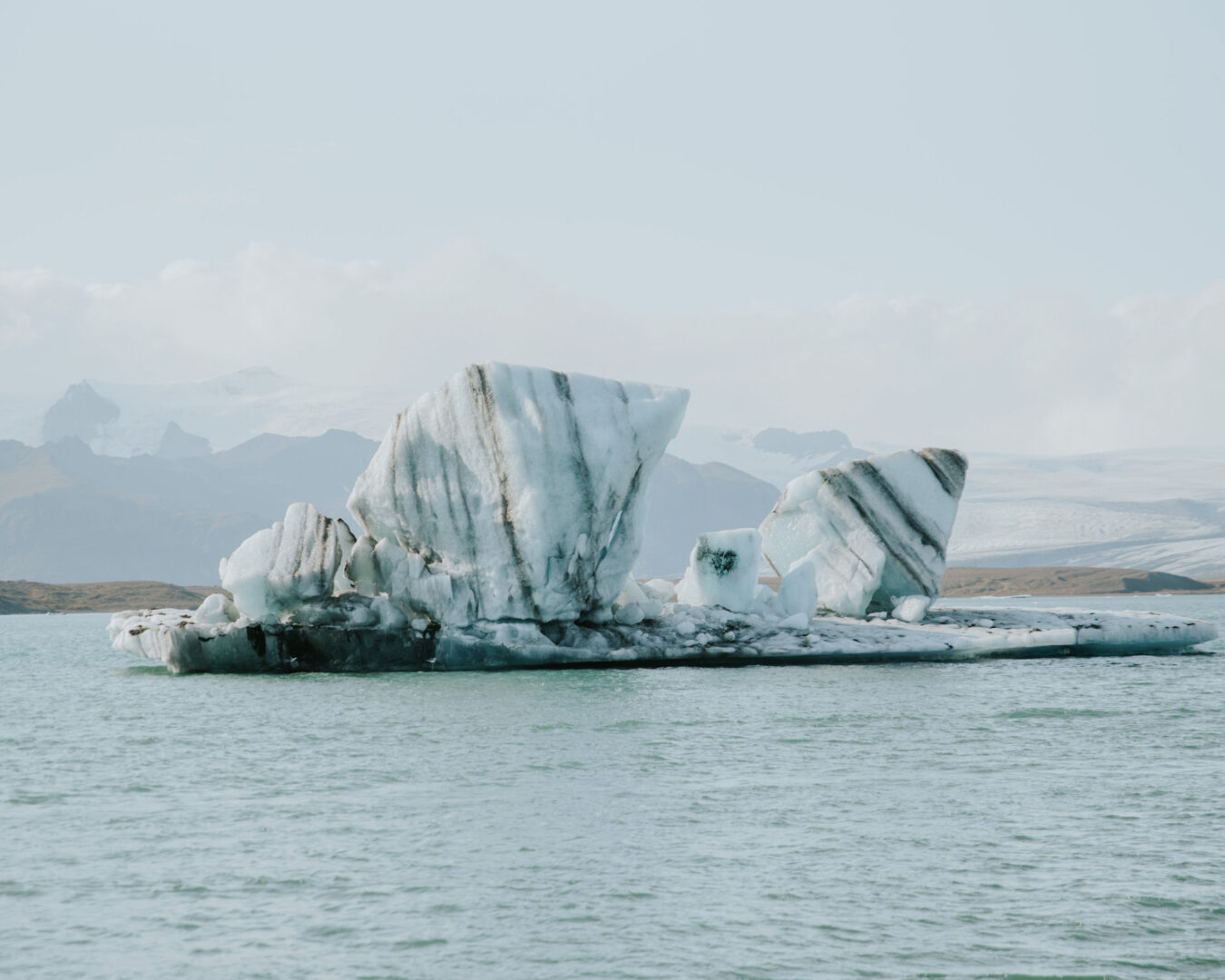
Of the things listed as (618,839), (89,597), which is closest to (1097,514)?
(89,597)

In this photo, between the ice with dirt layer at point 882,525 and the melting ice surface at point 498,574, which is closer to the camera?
the melting ice surface at point 498,574

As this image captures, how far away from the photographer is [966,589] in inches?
4289

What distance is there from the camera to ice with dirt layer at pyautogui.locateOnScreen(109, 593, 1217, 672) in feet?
85.2

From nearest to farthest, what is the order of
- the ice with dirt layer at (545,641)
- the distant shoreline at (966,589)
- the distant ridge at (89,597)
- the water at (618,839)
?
the water at (618,839) < the ice with dirt layer at (545,641) < the distant ridge at (89,597) < the distant shoreline at (966,589)

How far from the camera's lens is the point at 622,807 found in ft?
41.5

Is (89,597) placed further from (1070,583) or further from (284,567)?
(284,567)

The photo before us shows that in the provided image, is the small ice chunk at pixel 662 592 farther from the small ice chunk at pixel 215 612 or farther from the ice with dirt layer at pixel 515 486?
the small ice chunk at pixel 215 612

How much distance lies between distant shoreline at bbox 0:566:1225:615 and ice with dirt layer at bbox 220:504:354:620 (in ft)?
216

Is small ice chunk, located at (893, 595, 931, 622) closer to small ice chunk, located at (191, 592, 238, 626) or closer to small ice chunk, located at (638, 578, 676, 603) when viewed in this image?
small ice chunk, located at (638, 578, 676, 603)

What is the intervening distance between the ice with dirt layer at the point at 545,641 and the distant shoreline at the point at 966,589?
214ft

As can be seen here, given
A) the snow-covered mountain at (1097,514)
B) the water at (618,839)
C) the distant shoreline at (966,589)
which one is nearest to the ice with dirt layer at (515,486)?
the water at (618,839)

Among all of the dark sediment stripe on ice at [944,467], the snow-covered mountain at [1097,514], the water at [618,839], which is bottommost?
the water at [618,839]

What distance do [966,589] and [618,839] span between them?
102 meters

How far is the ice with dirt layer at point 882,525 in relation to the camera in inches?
1198
